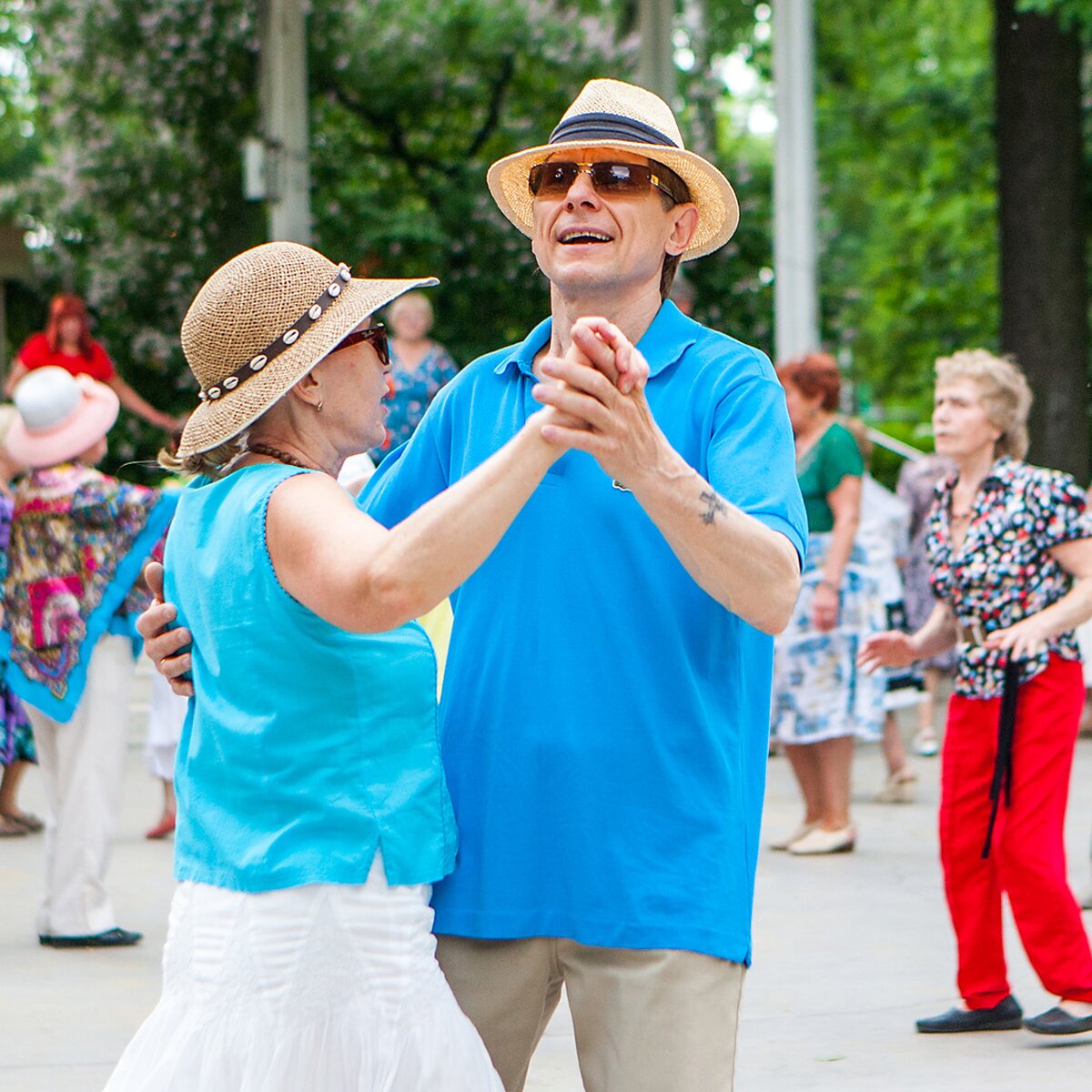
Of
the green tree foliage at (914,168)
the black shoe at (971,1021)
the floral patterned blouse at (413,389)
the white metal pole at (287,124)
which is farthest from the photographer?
the green tree foliage at (914,168)

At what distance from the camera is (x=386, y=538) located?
229 cm

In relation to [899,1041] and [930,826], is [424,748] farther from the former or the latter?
[930,826]

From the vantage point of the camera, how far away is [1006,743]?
5.16 m

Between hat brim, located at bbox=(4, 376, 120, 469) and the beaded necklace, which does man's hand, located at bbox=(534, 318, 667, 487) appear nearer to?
the beaded necklace

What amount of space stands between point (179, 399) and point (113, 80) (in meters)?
3.61

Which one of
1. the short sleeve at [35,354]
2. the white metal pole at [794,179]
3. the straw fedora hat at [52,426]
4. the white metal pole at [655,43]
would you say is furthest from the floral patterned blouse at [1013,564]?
the white metal pole at [655,43]

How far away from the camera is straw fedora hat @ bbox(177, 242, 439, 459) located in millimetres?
2580

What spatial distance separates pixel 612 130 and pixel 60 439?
13.5 feet

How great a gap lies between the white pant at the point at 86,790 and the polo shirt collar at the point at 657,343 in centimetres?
396

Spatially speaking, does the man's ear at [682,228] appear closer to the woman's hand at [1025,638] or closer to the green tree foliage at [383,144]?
the woman's hand at [1025,638]

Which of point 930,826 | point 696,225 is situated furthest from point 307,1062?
point 930,826

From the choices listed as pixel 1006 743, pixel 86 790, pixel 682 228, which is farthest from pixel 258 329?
pixel 86 790

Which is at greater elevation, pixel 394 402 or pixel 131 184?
pixel 131 184

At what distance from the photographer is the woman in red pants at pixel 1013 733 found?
5.16 metres
